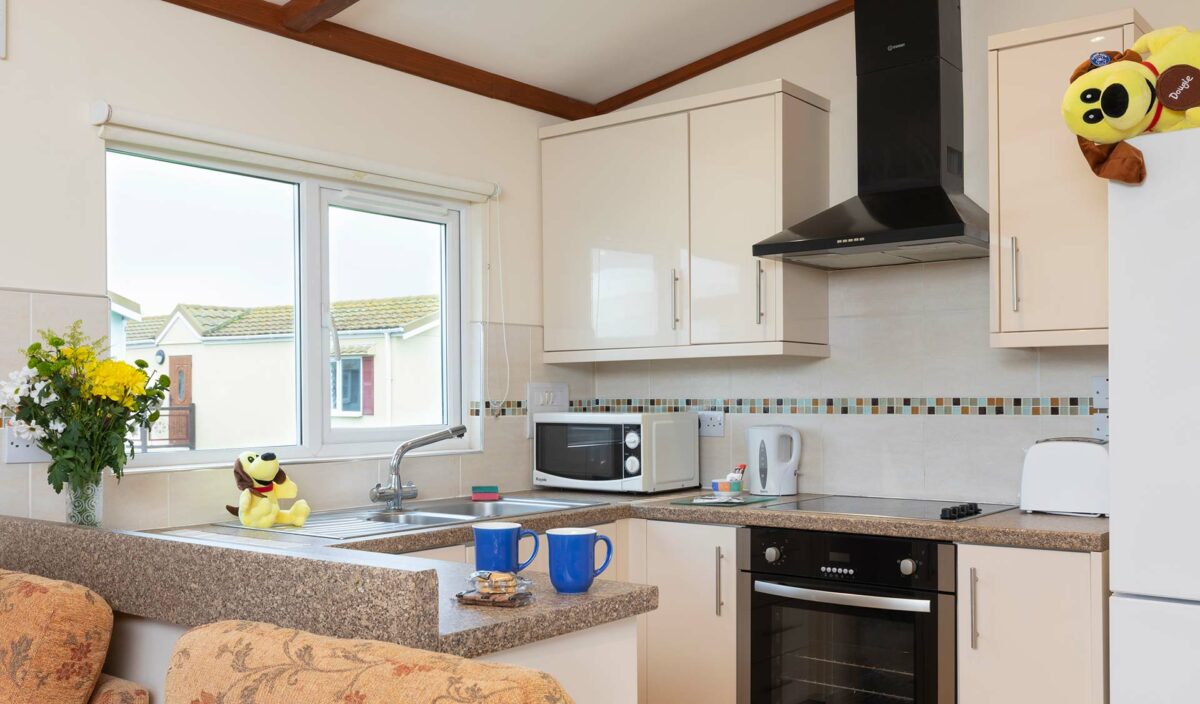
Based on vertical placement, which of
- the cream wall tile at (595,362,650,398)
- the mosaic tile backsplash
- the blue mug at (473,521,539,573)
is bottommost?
the blue mug at (473,521,539,573)

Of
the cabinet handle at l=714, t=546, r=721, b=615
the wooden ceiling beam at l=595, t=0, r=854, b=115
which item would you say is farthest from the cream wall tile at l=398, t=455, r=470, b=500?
the wooden ceiling beam at l=595, t=0, r=854, b=115

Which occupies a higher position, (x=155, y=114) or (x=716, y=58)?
(x=716, y=58)

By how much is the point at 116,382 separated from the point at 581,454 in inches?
66.3

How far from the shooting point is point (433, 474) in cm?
348

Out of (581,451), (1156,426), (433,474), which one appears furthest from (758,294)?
(1156,426)

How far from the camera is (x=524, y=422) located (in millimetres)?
3848

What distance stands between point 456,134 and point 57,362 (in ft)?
5.51

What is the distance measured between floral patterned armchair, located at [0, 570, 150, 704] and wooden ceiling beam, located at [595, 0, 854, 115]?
2.76 metres

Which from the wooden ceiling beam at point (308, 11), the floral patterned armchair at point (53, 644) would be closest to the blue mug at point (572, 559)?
the floral patterned armchair at point (53, 644)

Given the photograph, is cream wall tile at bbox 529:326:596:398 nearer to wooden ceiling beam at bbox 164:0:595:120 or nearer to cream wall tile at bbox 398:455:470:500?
cream wall tile at bbox 398:455:470:500

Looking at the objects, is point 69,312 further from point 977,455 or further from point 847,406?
point 977,455

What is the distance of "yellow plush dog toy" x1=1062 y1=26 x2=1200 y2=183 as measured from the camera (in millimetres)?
2340

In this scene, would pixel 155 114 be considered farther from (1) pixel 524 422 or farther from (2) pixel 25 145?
(1) pixel 524 422

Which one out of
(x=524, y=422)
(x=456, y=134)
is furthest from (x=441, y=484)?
(x=456, y=134)
